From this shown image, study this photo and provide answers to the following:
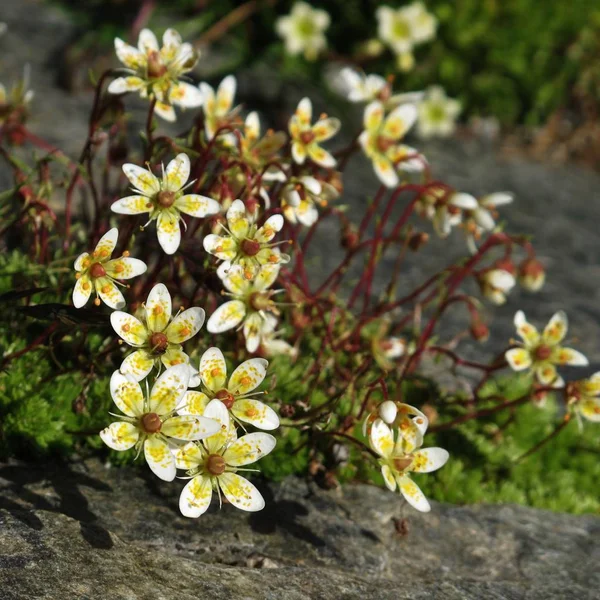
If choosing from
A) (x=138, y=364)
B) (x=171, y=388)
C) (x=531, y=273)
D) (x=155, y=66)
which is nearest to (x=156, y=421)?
(x=171, y=388)

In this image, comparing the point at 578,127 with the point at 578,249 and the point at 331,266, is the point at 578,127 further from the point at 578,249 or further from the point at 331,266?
the point at 331,266

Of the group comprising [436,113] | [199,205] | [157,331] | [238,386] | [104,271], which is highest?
[199,205]

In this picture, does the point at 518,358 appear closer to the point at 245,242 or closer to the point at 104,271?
the point at 245,242

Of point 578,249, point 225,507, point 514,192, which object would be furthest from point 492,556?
point 514,192

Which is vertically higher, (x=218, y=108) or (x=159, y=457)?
(x=218, y=108)

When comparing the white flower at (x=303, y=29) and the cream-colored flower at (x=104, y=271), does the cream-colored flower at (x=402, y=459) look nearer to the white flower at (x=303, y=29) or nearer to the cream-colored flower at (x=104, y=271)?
the cream-colored flower at (x=104, y=271)

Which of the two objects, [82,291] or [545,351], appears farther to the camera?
[545,351]
